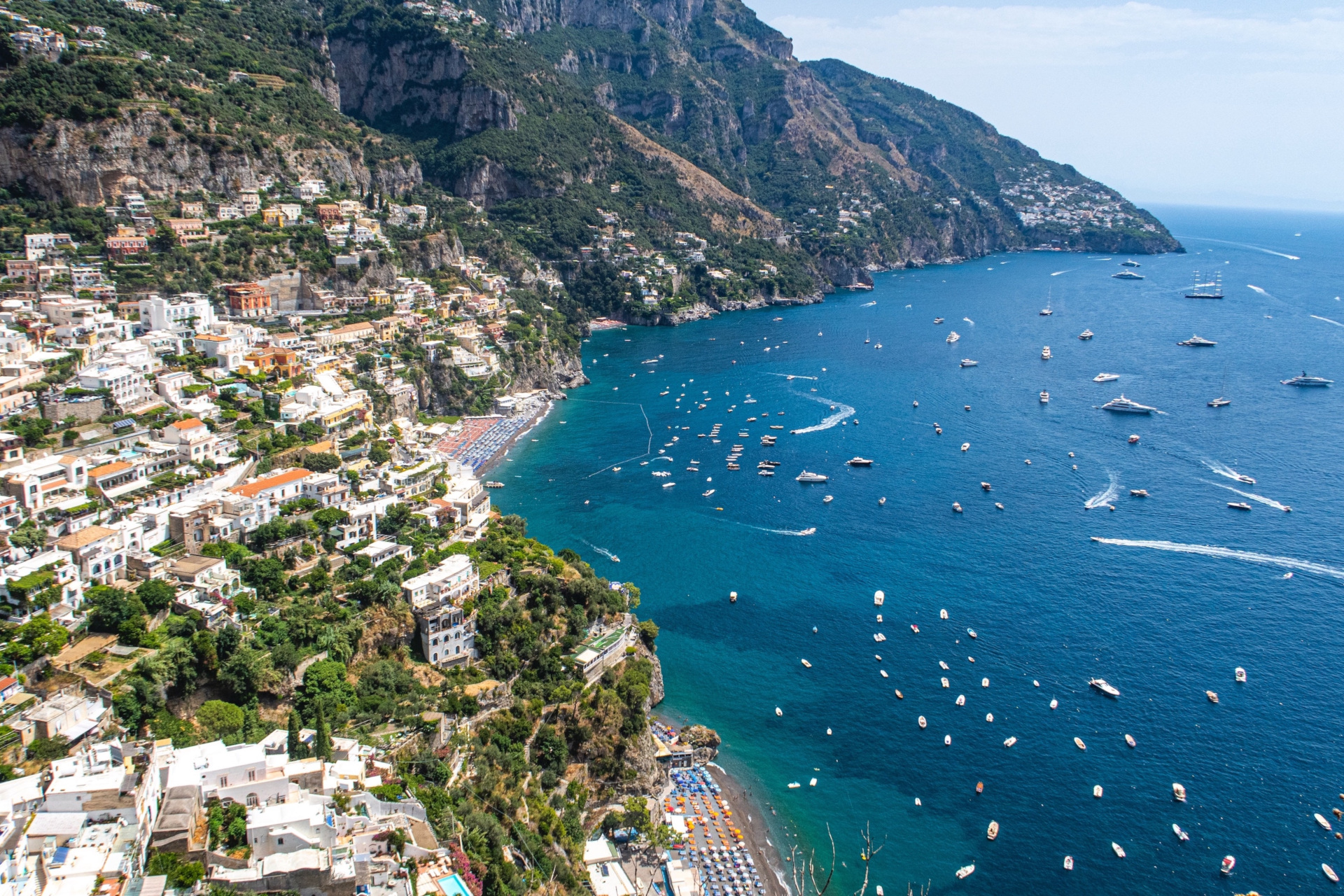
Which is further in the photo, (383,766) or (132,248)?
(132,248)

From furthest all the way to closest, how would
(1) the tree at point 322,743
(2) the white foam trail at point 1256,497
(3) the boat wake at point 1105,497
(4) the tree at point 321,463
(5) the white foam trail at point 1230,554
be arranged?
1. (3) the boat wake at point 1105,497
2. (2) the white foam trail at point 1256,497
3. (5) the white foam trail at point 1230,554
4. (4) the tree at point 321,463
5. (1) the tree at point 322,743

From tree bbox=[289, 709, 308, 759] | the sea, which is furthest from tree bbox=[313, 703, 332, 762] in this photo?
the sea

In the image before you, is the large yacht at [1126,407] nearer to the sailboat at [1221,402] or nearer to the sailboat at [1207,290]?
the sailboat at [1221,402]

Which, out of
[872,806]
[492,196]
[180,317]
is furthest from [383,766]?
[492,196]

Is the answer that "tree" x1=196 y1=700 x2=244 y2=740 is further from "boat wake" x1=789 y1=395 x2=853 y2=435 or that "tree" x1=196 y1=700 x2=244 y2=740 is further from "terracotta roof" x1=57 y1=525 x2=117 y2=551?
"boat wake" x1=789 y1=395 x2=853 y2=435

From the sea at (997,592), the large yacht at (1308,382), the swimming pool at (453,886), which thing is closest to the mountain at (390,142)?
the sea at (997,592)

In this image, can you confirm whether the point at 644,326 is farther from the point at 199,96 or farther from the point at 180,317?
the point at 180,317

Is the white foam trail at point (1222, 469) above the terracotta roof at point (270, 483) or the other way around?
the other way around
